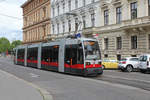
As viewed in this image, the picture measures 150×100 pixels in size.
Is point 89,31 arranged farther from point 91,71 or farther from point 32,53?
point 91,71

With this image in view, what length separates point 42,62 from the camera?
24.9 metres

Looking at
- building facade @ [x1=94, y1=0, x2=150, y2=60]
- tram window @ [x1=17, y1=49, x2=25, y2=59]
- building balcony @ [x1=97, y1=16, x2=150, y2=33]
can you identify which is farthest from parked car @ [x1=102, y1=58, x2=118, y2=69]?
tram window @ [x1=17, y1=49, x2=25, y2=59]

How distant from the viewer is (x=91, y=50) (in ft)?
57.3

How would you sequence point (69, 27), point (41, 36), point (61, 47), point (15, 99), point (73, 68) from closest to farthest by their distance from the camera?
point (15, 99) < point (73, 68) < point (61, 47) < point (69, 27) < point (41, 36)

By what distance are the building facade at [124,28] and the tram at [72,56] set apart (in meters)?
11.6

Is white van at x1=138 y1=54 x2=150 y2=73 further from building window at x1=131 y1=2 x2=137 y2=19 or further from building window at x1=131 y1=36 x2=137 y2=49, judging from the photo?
building window at x1=131 y1=2 x2=137 y2=19

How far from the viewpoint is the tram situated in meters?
17.1

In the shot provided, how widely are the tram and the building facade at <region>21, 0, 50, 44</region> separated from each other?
109 ft

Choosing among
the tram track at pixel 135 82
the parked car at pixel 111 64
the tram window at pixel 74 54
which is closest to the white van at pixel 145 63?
the parked car at pixel 111 64

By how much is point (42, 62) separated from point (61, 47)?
5391 millimetres

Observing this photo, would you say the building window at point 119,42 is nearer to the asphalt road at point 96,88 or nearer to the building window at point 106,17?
the building window at point 106,17

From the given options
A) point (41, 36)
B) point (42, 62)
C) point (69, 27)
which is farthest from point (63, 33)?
point (42, 62)

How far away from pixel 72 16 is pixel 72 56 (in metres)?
27.2

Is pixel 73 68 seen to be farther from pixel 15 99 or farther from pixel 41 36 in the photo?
pixel 41 36
